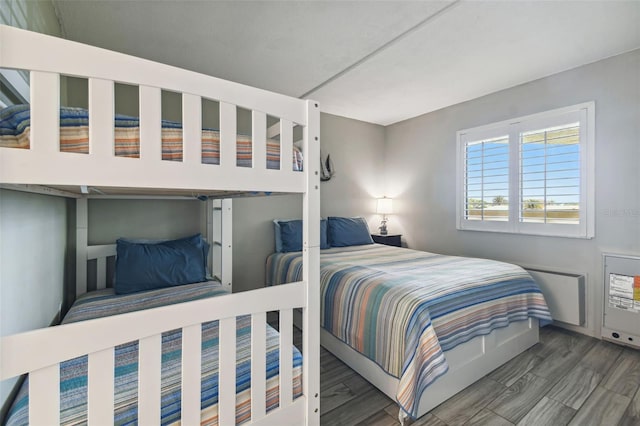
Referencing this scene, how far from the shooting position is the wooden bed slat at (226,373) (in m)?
0.87

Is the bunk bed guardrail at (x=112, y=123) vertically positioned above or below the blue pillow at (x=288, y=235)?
above

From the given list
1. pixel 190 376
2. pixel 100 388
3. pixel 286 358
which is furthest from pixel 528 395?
pixel 100 388

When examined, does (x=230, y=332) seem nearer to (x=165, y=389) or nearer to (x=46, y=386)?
(x=165, y=389)

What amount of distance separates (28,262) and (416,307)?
1.77 m

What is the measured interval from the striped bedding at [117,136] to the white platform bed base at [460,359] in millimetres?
1518

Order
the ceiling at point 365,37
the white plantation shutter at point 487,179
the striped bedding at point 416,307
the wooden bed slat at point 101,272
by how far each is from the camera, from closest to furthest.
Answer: the striped bedding at point 416,307 → the ceiling at point 365,37 → the wooden bed slat at point 101,272 → the white plantation shutter at point 487,179

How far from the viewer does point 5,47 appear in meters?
0.60

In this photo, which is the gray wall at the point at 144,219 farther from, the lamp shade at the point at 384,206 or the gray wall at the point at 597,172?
the gray wall at the point at 597,172

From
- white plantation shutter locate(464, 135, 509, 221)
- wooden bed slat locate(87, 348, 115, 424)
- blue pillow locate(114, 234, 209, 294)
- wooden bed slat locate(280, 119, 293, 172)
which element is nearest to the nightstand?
white plantation shutter locate(464, 135, 509, 221)

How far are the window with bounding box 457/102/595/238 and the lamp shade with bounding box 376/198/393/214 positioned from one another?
40.8 inches

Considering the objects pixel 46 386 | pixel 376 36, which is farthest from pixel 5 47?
pixel 376 36

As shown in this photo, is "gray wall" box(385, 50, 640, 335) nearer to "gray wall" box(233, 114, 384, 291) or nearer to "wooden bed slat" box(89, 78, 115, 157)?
"gray wall" box(233, 114, 384, 291)

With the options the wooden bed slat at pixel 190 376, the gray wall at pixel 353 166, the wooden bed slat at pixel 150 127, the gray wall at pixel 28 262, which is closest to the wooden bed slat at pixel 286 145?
the wooden bed slat at pixel 150 127

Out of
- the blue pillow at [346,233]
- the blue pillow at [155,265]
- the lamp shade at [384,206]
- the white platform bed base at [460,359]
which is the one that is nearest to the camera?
the white platform bed base at [460,359]
